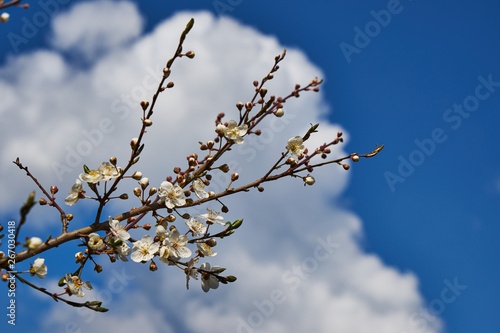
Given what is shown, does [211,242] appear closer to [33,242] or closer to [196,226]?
[196,226]

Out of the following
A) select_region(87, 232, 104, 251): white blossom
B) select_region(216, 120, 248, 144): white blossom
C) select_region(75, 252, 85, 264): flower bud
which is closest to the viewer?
select_region(87, 232, 104, 251): white blossom

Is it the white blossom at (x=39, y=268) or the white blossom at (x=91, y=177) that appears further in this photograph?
the white blossom at (x=91, y=177)

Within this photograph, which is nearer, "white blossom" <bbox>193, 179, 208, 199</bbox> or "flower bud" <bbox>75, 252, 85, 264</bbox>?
"flower bud" <bbox>75, 252, 85, 264</bbox>

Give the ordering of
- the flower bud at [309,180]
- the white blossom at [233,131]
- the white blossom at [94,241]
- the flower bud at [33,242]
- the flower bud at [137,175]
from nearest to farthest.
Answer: the flower bud at [33,242]
the white blossom at [94,241]
the flower bud at [137,175]
the white blossom at [233,131]
the flower bud at [309,180]

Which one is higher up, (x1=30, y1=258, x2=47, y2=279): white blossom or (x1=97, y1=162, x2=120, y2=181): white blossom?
(x1=97, y1=162, x2=120, y2=181): white blossom

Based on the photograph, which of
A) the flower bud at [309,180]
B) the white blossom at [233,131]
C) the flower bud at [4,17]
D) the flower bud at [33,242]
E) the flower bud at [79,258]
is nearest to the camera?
the flower bud at [33,242]

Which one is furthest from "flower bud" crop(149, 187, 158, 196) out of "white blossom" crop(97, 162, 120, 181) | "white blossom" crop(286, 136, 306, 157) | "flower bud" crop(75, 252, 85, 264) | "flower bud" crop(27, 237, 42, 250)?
"white blossom" crop(286, 136, 306, 157)

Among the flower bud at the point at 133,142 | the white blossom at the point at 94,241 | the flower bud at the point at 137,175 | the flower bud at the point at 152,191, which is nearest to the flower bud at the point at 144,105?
the flower bud at the point at 133,142

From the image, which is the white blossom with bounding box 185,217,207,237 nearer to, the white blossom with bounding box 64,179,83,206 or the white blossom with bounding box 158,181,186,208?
the white blossom with bounding box 158,181,186,208

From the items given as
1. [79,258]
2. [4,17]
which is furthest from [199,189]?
[4,17]

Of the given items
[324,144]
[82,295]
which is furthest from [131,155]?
[324,144]

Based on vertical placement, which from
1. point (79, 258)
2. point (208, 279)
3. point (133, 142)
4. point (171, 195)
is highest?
point (133, 142)

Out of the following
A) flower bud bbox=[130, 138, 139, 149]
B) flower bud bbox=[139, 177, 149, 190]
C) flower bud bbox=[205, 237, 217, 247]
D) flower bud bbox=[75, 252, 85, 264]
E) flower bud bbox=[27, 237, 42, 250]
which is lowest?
flower bud bbox=[27, 237, 42, 250]

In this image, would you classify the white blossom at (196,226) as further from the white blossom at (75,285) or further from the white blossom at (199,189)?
the white blossom at (75,285)
